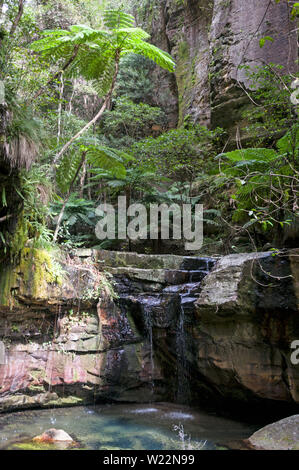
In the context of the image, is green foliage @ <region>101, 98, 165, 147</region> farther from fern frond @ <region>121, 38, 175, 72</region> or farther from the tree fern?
fern frond @ <region>121, 38, 175, 72</region>

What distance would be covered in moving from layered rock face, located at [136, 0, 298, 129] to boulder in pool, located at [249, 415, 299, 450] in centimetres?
588

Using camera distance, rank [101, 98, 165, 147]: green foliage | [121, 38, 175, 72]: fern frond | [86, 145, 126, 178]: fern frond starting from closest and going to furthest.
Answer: [121, 38, 175, 72]: fern frond, [86, 145, 126, 178]: fern frond, [101, 98, 165, 147]: green foliage

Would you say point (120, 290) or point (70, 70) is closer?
point (120, 290)

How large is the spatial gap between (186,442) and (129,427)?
0.82 metres

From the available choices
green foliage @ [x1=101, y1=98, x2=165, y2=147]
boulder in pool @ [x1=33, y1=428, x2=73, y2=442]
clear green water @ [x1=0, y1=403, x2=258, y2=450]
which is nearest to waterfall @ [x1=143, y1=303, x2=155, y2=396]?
clear green water @ [x1=0, y1=403, x2=258, y2=450]

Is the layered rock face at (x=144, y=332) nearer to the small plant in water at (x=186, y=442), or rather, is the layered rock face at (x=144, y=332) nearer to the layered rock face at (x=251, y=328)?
the layered rock face at (x=251, y=328)

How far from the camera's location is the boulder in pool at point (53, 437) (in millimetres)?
3440

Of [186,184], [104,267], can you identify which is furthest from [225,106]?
[104,267]

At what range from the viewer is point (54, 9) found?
488 inches

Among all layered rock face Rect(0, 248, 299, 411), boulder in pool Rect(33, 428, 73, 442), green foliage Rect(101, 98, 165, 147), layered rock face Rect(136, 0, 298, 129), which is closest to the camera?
boulder in pool Rect(33, 428, 73, 442)

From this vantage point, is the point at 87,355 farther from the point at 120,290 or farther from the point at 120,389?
the point at 120,290

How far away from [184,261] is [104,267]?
63.3 inches

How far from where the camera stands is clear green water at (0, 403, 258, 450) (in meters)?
3.54

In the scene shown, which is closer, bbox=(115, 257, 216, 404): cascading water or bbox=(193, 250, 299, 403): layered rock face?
bbox=(193, 250, 299, 403): layered rock face
